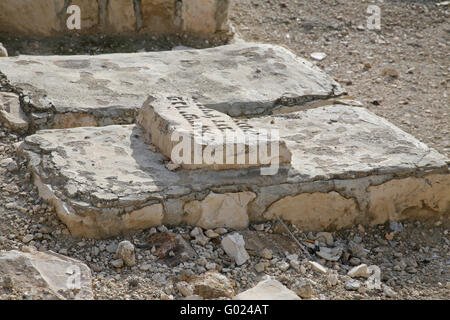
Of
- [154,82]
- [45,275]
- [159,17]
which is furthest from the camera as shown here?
[159,17]

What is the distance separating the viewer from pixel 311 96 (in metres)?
4.35

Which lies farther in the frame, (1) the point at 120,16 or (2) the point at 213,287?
(1) the point at 120,16

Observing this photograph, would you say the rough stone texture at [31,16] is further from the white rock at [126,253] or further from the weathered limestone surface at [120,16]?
the white rock at [126,253]

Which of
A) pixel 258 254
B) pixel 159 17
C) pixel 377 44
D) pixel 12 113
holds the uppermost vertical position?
pixel 159 17

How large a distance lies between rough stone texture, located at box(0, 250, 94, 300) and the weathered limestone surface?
2.83 metres

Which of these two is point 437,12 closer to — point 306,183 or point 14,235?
point 306,183

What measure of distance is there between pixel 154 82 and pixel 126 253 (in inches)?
65.0

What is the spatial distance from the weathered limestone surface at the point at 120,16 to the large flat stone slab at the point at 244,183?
76.0 inches

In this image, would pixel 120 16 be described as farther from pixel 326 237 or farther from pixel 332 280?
pixel 332 280

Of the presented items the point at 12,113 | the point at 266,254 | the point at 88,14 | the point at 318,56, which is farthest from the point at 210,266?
the point at 318,56

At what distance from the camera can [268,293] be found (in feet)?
8.93

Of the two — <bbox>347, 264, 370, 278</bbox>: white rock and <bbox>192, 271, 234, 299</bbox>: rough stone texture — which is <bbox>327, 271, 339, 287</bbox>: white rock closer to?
<bbox>347, 264, 370, 278</bbox>: white rock

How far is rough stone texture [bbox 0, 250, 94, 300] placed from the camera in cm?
263
